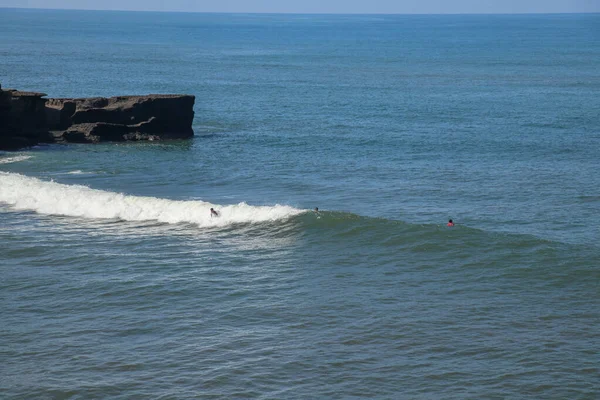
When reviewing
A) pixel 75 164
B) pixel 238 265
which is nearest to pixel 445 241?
pixel 238 265

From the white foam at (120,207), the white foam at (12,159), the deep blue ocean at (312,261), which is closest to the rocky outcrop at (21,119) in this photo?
the deep blue ocean at (312,261)

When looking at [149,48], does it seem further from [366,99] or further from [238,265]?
[238,265]

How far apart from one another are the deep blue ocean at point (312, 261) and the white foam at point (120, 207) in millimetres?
113

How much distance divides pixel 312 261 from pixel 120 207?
36.1ft

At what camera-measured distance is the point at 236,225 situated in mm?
33844

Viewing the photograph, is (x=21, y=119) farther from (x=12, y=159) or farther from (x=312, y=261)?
(x=312, y=261)

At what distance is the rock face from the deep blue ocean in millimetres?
1620

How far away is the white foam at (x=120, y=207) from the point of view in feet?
114

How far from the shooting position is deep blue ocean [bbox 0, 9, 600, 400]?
20391 mm

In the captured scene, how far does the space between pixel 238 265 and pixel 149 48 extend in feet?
398

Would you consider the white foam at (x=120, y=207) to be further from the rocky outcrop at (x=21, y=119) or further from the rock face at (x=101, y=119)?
the rock face at (x=101, y=119)

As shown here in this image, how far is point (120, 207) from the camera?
36469mm

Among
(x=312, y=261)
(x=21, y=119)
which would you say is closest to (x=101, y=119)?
(x=21, y=119)

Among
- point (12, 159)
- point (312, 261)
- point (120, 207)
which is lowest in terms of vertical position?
point (312, 261)
